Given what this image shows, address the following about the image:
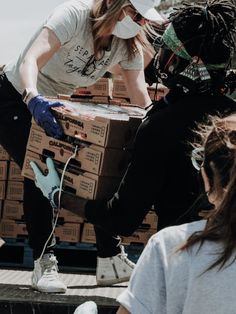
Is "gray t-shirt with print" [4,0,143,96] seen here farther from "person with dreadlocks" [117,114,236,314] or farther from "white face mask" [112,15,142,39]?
"person with dreadlocks" [117,114,236,314]

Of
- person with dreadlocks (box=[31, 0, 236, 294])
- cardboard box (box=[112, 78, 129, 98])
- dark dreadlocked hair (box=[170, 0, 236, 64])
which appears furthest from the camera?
cardboard box (box=[112, 78, 129, 98])

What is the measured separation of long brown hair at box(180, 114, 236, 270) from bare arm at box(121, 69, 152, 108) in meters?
2.26

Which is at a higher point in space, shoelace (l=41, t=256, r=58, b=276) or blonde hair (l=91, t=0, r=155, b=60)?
blonde hair (l=91, t=0, r=155, b=60)

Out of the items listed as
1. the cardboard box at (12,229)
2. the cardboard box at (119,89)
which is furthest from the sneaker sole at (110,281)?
the cardboard box at (119,89)

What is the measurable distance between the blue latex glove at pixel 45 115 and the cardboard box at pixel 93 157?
8 cm

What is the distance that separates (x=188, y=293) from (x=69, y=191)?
1.75m

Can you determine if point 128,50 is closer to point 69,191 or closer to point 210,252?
point 69,191

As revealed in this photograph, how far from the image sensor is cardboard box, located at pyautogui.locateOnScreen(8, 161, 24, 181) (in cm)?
507

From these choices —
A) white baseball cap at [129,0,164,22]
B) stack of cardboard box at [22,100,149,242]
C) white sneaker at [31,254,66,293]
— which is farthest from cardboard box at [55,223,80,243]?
white baseball cap at [129,0,164,22]

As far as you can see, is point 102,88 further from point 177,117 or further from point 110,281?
point 177,117

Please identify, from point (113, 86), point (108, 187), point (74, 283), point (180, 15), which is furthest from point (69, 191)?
point (113, 86)

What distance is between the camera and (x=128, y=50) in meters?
3.90

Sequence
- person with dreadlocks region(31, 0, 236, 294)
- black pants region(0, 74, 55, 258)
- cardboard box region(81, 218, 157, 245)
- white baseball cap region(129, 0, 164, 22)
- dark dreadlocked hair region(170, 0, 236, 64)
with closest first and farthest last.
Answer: person with dreadlocks region(31, 0, 236, 294) → dark dreadlocked hair region(170, 0, 236, 64) → white baseball cap region(129, 0, 164, 22) → black pants region(0, 74, 55, 258) → cardboard box region(81, 218, 157, 245)

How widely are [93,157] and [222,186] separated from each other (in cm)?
153
